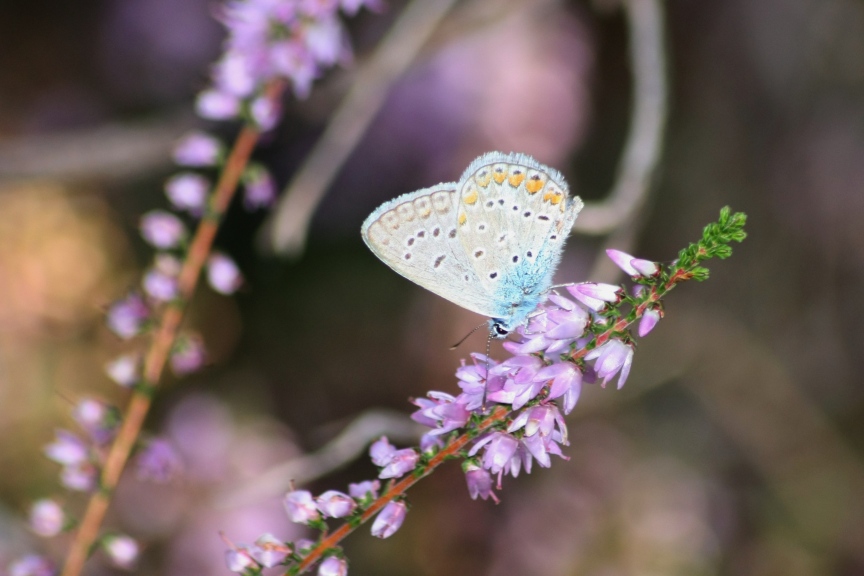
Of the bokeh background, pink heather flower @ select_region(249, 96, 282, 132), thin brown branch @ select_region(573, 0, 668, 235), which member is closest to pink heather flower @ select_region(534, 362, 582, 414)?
thin brown branch @ select_region(573, 0, 668, 235)

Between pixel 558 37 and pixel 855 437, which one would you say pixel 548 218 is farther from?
pixel 855 437

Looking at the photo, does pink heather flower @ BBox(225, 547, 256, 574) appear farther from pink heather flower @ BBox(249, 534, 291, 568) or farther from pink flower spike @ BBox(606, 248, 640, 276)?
pink flower spike @ BBox(606, 248, 640, 276)

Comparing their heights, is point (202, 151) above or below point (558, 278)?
above

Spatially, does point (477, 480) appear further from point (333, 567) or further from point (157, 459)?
point (157, 459)

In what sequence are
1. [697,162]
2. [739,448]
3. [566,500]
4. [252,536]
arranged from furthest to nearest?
[697,162], [739,448], [566,500], [252,536]

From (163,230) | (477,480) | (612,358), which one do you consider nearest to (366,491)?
(477,480)

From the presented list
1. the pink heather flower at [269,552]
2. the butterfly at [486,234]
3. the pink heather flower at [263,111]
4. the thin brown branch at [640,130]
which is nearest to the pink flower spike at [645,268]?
the butterfly at [486,234]

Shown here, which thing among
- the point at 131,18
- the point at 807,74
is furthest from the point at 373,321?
the point at 807,74
